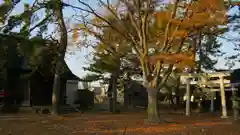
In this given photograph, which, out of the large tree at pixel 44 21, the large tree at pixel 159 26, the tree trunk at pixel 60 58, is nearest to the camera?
the large tree at pixel 44 21

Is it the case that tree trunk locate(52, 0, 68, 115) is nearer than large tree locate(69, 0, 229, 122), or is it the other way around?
large tree locate(69, 0, 229, 122)

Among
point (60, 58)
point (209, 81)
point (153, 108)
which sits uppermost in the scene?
point (60, 58)

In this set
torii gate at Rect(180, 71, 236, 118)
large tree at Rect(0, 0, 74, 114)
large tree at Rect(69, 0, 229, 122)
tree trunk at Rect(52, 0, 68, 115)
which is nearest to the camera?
large tree at Rect(0, 0, 74, 114)

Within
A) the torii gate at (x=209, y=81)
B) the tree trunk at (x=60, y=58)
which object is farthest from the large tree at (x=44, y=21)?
the torii gate at (x=209, y=81)

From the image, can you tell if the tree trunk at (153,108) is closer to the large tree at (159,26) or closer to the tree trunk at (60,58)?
the large tree at (159,26)

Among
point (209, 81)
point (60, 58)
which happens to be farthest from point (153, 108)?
point (209, 81)

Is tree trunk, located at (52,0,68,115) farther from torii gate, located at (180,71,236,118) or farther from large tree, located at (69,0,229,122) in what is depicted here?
torii gate, located at (180,71,236,118)

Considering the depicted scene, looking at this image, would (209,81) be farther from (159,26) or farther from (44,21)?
(44,21)

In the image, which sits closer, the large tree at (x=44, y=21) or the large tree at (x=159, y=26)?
the large tree at (x=44, y=21)

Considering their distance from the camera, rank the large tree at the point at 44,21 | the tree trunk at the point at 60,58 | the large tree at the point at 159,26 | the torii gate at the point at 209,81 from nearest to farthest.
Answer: the large tree at the point at 44,21 < the large tree at the point at 159,26 < the tree trunk at the point at 60,58 < the torii gate at the point at 209,81

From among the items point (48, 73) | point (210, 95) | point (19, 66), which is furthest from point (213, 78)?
point (19, 66)

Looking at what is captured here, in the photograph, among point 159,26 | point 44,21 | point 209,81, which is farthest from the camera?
point 209,81

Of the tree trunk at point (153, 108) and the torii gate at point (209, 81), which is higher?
the torii gate at point (209, 81)

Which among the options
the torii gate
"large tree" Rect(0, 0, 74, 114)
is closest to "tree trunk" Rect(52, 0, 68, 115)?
"large tree" Rect(0, 0, 74, 114)
